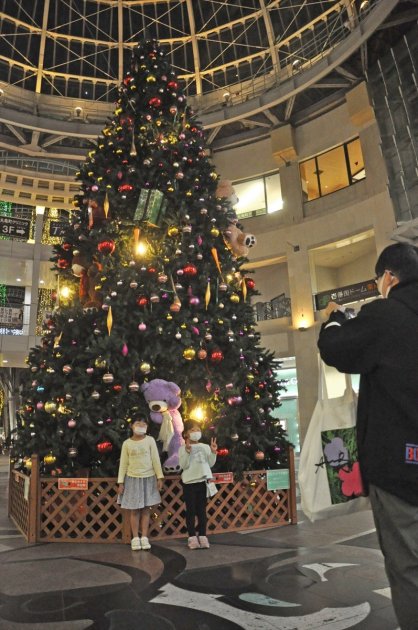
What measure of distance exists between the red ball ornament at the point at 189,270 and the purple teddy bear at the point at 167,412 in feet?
5.79

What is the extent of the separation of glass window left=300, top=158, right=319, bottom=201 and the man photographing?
64.5 ft

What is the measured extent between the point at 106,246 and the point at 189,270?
1.38m

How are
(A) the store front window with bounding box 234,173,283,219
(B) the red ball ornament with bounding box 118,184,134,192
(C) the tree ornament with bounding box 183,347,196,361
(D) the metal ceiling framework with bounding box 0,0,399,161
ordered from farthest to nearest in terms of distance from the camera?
(A) the store front window with bounding box 234,173,283,219
(D) the metal ceiling framework with bounding box 0,0,399,161
(B) the red ball ornament with bounding box 118,184,134,192
(C) the tree ornament with bounding box 183,347,196,361

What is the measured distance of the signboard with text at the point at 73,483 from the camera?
6.36 metres

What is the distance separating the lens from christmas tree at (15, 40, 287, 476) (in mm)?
6801

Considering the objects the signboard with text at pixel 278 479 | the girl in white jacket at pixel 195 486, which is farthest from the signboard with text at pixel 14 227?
the girl in white jacket at pixel 195 486

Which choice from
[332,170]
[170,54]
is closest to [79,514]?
[332,170]

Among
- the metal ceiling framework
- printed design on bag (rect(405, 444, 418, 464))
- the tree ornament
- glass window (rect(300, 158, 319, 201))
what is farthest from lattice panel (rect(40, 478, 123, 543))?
the metal ceiling framework

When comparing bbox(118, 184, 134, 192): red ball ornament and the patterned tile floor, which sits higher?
bbox(118, 184, 134, 192): red ball ornament

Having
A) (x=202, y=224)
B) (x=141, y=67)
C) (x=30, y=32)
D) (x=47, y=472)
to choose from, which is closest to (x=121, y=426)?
(x=47, y=472)

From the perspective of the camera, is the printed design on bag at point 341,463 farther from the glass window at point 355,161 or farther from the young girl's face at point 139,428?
the glass window at point 355,161

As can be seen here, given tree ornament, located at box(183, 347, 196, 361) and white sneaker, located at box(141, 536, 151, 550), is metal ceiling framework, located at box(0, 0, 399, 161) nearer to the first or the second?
tree ornament, located at box(183, 347, 196, 361)

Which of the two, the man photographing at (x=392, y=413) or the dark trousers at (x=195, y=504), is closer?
the man photographing at (x=392, y=413)

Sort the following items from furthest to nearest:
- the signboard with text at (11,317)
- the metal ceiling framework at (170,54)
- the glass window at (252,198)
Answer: the signboard with text at (11,317) → the glass window at (252,198) → the metal ceiling framework at (170,54)
